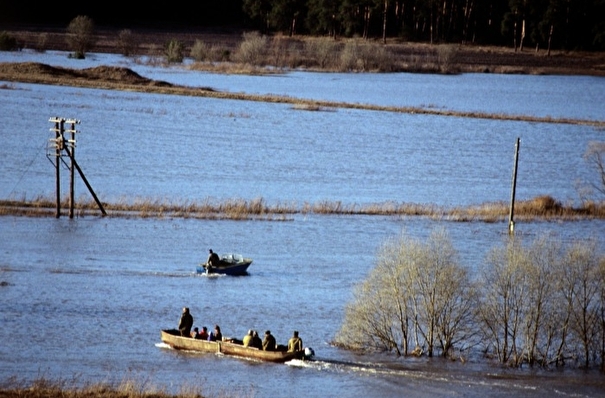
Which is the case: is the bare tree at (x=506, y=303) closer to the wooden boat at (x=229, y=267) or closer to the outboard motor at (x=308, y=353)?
the outboard motor at (x=308, y=353)

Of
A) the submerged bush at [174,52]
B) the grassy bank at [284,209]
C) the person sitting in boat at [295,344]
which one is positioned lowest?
the person sitting in boat at [295,344]

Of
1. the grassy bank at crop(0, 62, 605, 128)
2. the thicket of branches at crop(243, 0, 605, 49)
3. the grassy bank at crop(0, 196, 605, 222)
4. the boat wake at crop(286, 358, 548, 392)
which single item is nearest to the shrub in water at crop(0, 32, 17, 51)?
the grassy bank at crop(0, 62, 605, 128)

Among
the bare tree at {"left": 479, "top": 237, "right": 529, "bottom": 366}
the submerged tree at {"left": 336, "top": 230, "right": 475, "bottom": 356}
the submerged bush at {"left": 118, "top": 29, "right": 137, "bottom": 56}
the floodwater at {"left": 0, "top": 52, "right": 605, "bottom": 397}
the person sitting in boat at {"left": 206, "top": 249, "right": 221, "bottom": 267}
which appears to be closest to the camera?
the floodwater at {"left": 0, "top": 52, "right": 605, "bottom": 397}

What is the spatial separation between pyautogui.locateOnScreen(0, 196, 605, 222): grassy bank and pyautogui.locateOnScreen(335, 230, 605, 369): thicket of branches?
19.6m

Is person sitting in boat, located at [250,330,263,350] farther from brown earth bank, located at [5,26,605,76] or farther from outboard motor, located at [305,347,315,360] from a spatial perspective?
brown earth bank, located at [5,26,605,76]

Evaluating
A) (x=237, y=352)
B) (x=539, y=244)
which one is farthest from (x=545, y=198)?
(x=237, y=352)

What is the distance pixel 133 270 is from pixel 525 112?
221 feet

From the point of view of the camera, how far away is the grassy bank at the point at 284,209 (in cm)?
5316

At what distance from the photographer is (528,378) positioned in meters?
33.0

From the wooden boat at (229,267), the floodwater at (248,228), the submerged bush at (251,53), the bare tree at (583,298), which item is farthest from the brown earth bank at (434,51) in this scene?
the bare tree at (583,298)

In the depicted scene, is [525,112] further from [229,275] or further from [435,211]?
[229,275]

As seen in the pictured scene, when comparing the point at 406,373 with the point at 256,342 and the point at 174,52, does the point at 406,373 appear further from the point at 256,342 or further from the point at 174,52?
the point at 174,52

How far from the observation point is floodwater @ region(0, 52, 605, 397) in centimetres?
3281

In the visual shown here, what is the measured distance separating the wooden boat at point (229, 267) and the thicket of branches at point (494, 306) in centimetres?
977
